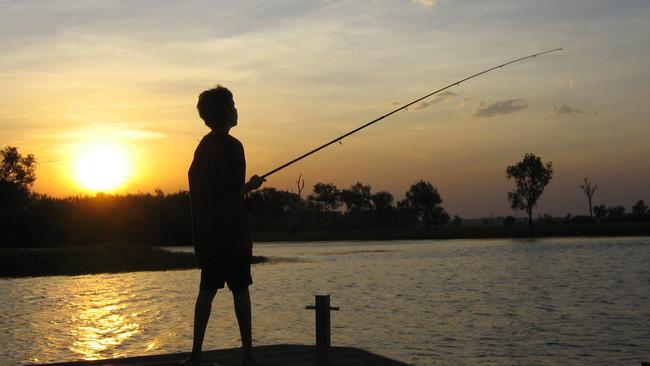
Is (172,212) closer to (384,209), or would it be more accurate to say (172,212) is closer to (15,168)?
(15,168)

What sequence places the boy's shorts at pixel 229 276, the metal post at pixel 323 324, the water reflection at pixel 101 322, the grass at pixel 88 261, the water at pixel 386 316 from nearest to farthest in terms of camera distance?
the boy's shorts at pixel 229 276
the metal post at pixel 323 324
the water at pixel 386 316
the water reflection at pixel 101 322
the grass at pixel 88 261

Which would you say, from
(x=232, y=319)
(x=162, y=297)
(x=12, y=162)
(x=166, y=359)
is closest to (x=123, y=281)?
(x=162, y=297)

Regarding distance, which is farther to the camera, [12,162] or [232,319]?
[12,162]

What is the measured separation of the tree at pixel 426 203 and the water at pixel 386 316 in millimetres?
110321

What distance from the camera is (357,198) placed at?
510 ft

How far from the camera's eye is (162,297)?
2800 cm

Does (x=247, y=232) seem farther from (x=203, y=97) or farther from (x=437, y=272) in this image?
(x=437, y=272)

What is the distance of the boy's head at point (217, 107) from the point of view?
661 cm

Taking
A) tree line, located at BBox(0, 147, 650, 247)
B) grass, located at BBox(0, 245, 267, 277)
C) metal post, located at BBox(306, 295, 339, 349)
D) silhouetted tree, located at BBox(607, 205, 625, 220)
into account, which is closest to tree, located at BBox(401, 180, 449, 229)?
tree line, located at BBox(0, 147, 650, 247)

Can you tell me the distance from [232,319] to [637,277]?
21426 mm

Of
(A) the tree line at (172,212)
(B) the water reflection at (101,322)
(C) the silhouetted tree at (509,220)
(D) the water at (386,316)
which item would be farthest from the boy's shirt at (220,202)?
(C) the silhouetted tree at (509,220)

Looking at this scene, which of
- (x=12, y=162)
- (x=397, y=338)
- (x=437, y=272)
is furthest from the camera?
(x=12, y=162)

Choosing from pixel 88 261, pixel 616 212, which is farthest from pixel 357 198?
pixel 88 261

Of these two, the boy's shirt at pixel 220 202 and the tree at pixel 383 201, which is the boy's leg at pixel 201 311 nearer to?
the boy's shirt at pixel 220 202
